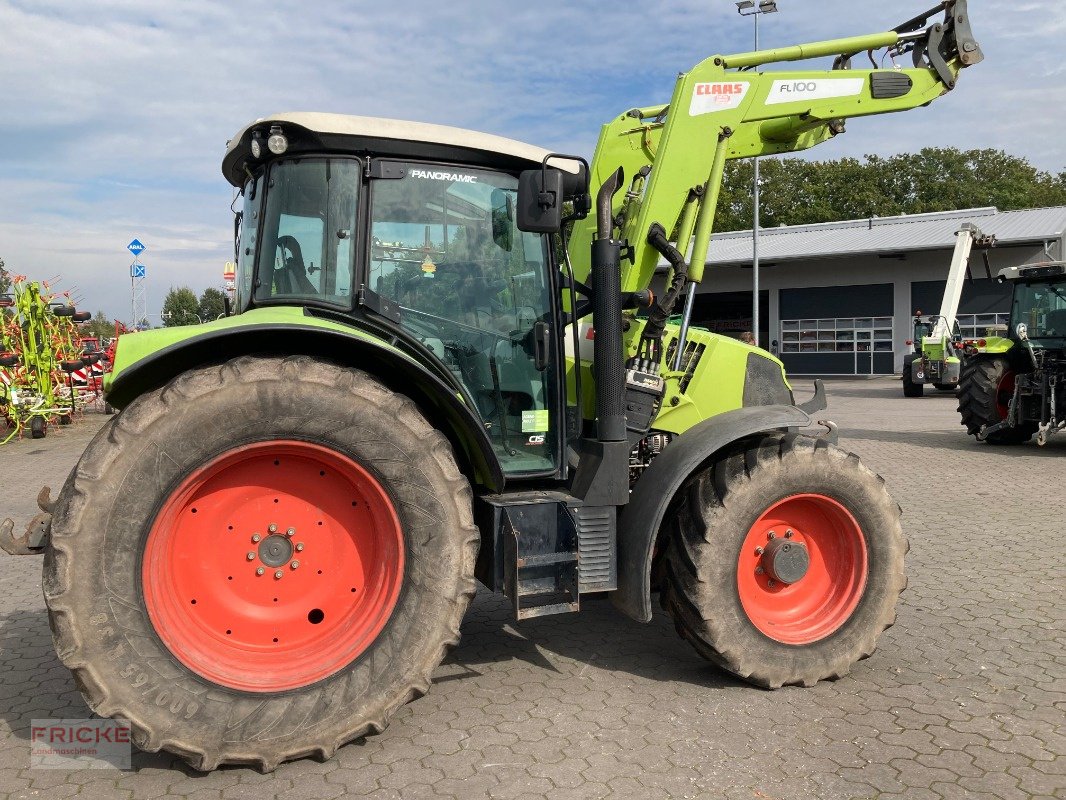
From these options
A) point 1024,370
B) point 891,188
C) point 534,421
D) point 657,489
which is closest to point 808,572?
point 657,489

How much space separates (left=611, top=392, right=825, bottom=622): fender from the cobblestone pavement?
50 centimetres

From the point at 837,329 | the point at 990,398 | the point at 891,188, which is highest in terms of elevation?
the point at 891,188

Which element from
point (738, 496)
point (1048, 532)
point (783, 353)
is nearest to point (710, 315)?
point (783, 353)

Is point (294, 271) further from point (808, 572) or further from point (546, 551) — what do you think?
point (808, 572)

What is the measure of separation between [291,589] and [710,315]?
3785 cm

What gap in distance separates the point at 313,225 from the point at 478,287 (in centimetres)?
75

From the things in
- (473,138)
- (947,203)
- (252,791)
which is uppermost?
(947,203)

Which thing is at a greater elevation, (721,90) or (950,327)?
(721,90)

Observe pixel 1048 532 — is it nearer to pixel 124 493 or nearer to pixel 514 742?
pixel 514 742

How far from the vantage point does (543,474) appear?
13.1 feet

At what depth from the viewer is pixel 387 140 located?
3.66m

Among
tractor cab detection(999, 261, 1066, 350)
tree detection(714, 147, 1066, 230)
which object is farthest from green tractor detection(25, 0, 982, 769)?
tree detection(714, 147, 1066, 230)

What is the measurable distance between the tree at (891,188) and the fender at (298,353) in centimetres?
5262

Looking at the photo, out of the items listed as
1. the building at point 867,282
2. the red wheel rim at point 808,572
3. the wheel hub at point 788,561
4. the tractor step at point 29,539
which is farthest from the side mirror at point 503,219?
the building at point 867,282
